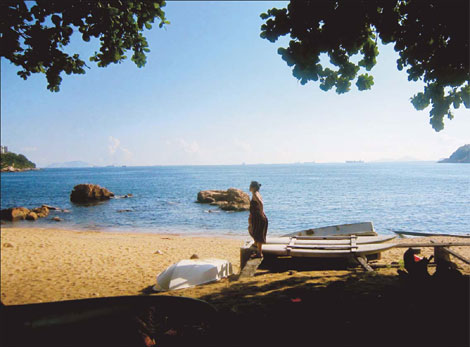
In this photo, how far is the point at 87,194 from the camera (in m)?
44.4

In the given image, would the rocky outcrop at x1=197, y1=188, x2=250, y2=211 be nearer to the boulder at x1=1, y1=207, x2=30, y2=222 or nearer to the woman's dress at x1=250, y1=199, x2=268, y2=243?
the boulder at x1=1, y1=207, x2=30, y2=222

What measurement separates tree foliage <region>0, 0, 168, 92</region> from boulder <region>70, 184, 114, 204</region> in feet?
143

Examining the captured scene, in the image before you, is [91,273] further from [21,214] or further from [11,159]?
[21,214]

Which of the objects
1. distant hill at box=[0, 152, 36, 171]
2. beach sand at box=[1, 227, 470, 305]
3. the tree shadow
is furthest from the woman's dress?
A: distant hill at box=[0, 152, 36, 171]

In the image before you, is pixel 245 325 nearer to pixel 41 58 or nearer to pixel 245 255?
pixel 245 255

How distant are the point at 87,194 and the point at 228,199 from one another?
22.7 meters

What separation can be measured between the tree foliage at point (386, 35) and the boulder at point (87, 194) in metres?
45.7

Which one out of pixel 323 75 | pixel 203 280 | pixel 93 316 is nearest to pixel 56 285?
pixel 203 280

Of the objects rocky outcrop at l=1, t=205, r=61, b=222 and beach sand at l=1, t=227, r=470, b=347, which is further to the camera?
rocky outcrop at l=1, t=205, r=61, b=222

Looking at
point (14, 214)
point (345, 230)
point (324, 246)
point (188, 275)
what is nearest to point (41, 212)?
point (14, 214)

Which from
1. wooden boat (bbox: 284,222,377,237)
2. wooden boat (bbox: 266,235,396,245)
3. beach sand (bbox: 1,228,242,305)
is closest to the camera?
beach sand (bbox: 1,228,242,305)

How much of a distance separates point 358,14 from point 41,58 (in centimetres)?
500

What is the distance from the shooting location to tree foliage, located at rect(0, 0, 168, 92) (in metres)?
4.07

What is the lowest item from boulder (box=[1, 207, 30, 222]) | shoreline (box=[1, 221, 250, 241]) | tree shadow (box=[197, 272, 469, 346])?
shoreline (box=[1, 221, 250, 241])
